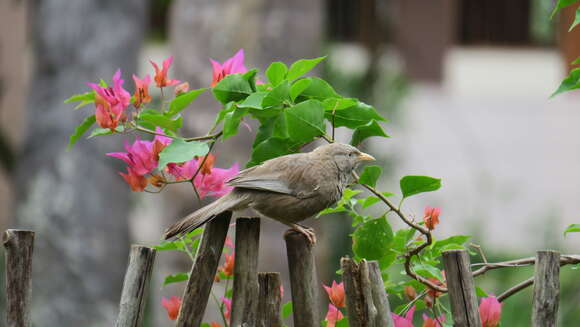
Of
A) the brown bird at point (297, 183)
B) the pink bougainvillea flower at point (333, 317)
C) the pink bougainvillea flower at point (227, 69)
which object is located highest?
the pink bougainvillea flower at point (227, 69)

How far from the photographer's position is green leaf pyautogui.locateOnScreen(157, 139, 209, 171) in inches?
79.6

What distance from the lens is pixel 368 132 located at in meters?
2.25

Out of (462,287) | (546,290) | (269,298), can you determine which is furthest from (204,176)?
(546,290)

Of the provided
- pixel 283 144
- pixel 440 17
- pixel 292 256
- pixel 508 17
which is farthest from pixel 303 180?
pixel 508 17

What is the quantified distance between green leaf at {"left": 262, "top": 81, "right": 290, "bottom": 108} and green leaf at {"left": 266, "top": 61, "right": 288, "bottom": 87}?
8 centimetres

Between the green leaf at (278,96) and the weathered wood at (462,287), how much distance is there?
21.0 inches

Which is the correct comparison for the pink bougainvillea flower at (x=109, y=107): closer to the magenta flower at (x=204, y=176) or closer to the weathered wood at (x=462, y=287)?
the magenta flower at (x=204, y=176)

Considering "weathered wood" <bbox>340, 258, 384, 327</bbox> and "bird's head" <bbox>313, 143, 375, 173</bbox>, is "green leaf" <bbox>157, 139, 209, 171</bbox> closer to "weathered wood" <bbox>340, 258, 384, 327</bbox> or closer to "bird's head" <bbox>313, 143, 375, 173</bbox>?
"weathered wood" <bbox>340, 258, 384, 327</bbox>

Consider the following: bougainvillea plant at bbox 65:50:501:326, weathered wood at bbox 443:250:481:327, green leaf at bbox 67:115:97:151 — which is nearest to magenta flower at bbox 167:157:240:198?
bougainvillea plant at bbox 65:50:501:326

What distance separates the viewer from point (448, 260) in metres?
2.08

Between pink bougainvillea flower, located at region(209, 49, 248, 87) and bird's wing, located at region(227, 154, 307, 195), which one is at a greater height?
pink bougainvillea flower, located at region(209, 49, 248, 87)

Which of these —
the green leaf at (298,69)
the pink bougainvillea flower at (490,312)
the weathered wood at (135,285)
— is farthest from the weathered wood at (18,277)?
the pink bougainvillea flower at (490,312)

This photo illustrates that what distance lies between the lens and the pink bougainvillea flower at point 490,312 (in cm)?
221

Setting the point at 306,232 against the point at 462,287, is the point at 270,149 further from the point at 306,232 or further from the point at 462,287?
the point at 462,287
